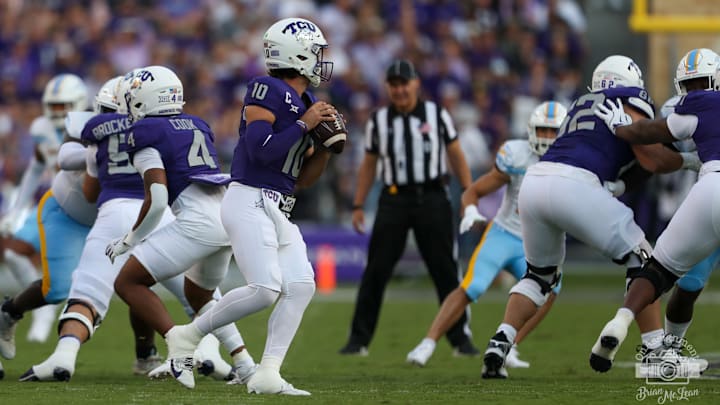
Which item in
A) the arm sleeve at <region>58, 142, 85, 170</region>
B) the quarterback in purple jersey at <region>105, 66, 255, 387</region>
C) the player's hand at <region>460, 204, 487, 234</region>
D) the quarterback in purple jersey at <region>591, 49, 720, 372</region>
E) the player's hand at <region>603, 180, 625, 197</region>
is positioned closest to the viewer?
the quarterback in purple jersey at <region>591, 49, 720, 372</region>

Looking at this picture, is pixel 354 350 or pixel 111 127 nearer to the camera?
pixel 111 127

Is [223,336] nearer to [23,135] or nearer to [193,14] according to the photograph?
[23,135]

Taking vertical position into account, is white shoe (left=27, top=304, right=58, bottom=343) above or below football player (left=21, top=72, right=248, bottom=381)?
below

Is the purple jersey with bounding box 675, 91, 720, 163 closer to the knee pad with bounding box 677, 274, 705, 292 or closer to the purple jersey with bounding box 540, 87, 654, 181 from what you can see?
the purple jersey with bounding box 540, 87, 654, 181

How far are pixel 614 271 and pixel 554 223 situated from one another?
31.1 ft

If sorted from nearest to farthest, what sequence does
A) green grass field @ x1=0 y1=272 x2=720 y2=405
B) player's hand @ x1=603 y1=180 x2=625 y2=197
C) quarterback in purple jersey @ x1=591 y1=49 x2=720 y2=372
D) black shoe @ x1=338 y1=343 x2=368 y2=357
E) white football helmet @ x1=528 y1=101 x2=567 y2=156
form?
green grass field @ x1=0 y1=272 x2=720 y2=405, quarterback in purple jersey @ x1=591 y1=49 x2=720 y2=372, player's hand @ x1=603 y1=180 x2=625 y2=197, white football helmet @ x1=528 y1=101 x2=567 y2=156, black shoe @ x1=338 y1=343 x2=368 y2=357

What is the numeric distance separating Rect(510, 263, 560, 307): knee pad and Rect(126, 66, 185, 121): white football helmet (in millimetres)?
2136

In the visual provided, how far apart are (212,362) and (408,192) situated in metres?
2.81

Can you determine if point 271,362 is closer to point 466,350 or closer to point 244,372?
point 244,372

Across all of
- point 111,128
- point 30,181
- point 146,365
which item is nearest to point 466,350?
point 146,365

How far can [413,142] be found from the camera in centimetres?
955

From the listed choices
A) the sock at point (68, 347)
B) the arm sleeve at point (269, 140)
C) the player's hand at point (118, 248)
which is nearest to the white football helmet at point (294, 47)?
the arm sleeve at point (269, 140)

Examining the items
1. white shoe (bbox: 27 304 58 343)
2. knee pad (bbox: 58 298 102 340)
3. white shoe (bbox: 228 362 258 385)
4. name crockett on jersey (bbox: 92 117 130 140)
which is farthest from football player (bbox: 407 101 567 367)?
white shoe (bbox: 27 304 58 343)

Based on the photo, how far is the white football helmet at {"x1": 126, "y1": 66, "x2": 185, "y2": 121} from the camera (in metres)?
7.02
